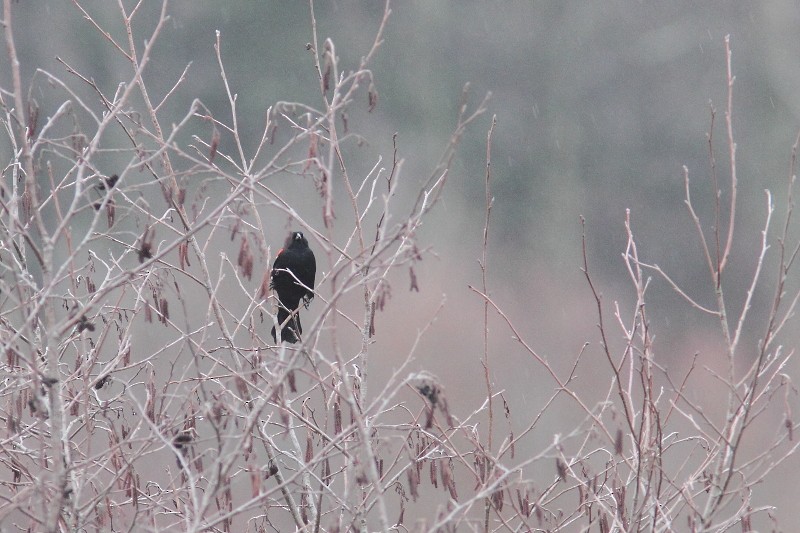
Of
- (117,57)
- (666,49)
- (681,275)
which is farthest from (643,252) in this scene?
(117,57)

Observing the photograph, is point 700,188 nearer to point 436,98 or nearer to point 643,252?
point 643,252

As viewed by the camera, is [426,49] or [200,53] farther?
[426,49]

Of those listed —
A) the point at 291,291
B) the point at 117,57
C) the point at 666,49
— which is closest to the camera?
the point at 291,291

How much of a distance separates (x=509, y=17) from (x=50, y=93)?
5.15 meters

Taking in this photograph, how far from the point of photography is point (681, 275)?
9859 millimetres

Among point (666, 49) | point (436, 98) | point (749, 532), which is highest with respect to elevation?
point (666, 49)

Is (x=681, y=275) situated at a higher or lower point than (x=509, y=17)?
lower

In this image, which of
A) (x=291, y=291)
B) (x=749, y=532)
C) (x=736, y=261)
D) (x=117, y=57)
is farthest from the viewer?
(x=736, y=261)

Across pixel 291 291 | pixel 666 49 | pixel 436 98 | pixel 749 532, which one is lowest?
pixel 749 532

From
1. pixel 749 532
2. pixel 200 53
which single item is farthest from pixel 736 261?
pixel 749 532

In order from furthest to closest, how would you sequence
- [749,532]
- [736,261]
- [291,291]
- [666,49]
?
[666,49] < [736,261] < [291,291] < [749,532]

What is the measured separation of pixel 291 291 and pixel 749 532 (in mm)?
2559

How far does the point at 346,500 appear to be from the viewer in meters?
2.17

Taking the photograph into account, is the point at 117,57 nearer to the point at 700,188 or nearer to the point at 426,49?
the point at 426,49
